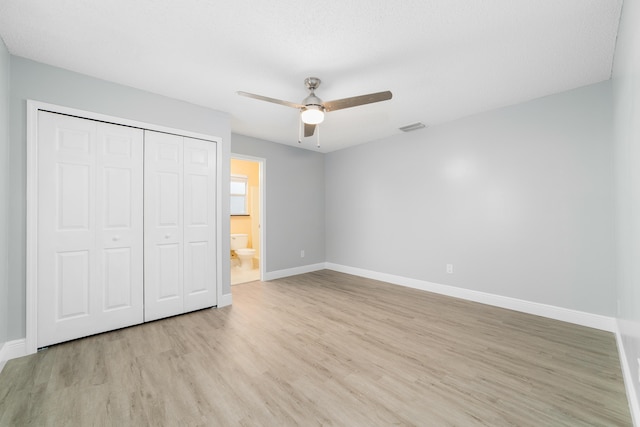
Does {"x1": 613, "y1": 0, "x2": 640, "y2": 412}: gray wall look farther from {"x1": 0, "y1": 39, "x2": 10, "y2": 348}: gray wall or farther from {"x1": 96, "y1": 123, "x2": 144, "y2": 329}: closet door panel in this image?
{"x1": 0, "y1": 39, "x2": 10, "y2": 348}: gray wall

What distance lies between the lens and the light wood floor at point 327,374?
1610 millimetres

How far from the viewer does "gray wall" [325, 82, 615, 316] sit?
283 centimetres

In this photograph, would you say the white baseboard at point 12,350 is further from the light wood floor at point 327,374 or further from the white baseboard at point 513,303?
the white baseboard at point 513,303

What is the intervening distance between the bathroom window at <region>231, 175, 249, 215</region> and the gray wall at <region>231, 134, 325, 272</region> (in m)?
2.00

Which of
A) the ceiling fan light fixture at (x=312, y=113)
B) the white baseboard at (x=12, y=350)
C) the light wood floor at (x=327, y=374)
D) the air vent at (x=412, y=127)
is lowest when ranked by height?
the light wood floor at (x=327, y=374)

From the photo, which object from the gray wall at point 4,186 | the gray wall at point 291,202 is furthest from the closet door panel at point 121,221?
the gray wall at point 291,202

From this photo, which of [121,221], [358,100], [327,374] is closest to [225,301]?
[121,221]

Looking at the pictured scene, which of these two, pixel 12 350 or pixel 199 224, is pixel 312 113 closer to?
pixel 199 224

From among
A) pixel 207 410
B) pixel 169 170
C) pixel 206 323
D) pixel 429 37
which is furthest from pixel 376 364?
pixel 169 170

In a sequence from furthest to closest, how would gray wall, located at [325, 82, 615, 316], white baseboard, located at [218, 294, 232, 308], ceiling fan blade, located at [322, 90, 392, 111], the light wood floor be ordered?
white baseboard, located at [218, 294, 232, 308]
gray wall, located at [325, 82, 615, 316]
ceiling fan blade, located at [322, 90, 392, 111]
the light wood floor

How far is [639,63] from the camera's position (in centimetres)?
131

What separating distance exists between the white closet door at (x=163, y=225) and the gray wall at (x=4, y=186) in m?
1.00

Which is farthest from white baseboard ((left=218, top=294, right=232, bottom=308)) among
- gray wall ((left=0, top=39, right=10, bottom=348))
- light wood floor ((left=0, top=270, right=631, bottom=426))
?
gray wall ((left=0, top=39, right=10, bottom=348))

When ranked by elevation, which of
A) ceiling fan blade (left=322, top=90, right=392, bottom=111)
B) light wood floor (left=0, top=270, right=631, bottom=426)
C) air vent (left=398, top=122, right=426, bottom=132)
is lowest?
light wood floor (left=0, top=270, right=631, bottom=426)
